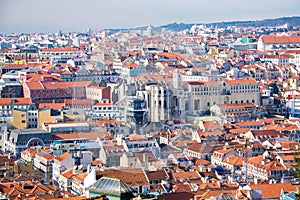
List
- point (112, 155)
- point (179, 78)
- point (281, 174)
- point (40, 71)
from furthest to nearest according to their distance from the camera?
point (40, 71) < point (179, 78) < point (112, 155) < point (281, 174)

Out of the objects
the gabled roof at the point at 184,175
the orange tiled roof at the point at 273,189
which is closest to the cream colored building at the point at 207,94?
the gabled roof at the point at 184,175

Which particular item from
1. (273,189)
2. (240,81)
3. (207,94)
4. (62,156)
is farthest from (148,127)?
(240,81)

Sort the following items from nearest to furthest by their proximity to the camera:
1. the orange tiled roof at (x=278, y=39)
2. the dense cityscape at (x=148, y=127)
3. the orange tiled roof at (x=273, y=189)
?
the orange tiled roof at (x=273, y=189)
the dense cityscape at (x=148, y=127)
the orange tiled roof at (x=278, y=39)

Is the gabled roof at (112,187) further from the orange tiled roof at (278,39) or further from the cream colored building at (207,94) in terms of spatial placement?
the orange tiled roof at (278,39)

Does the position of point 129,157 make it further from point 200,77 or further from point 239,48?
point 239,48

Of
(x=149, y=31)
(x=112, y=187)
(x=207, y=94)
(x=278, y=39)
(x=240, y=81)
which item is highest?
(x=149, y=31)

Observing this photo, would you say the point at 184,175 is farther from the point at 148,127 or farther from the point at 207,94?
the point at 207,94

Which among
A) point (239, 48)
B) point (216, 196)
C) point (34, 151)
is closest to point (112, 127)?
point (34, 151)

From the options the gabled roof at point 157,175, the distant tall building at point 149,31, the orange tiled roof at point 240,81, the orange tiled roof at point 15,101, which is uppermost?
the distant tall building at point 149,31
